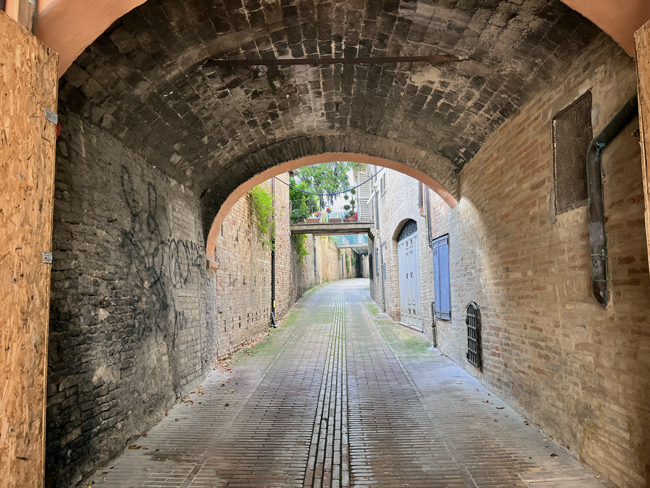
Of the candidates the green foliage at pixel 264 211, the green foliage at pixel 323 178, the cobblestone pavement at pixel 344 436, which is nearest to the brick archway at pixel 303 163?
the cobblestone pavement at pixel 344 436

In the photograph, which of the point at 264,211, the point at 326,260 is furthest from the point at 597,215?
the point at 326,260

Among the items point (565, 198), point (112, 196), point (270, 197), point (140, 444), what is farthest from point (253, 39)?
point (270, 197)

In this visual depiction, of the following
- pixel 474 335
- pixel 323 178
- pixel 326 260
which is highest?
pixel 323 178

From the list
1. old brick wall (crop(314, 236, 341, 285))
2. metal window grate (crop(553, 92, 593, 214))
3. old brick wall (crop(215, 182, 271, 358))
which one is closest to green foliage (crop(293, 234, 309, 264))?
old brick wall (crop(314, 236, 341, 285))

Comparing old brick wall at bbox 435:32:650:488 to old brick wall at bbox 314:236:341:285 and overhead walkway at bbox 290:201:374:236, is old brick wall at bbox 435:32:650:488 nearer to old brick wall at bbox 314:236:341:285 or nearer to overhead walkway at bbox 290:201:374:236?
overhead walkway at bbox 290:201:374:236

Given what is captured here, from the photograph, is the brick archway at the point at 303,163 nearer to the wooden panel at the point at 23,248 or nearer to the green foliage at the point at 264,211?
the green foliage at the point at 264,211

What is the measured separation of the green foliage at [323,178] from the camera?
21.4 meters

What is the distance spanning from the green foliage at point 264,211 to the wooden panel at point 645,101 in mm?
9754

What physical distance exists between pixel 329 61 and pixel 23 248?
147 inches

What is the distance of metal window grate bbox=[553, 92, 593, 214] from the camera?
146 inches

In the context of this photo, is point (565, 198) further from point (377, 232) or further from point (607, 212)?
point (377, 232)

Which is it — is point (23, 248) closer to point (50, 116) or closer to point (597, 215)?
point (50, 116)

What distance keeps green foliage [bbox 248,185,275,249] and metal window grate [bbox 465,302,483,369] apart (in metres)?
6.78

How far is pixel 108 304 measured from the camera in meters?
4.09
